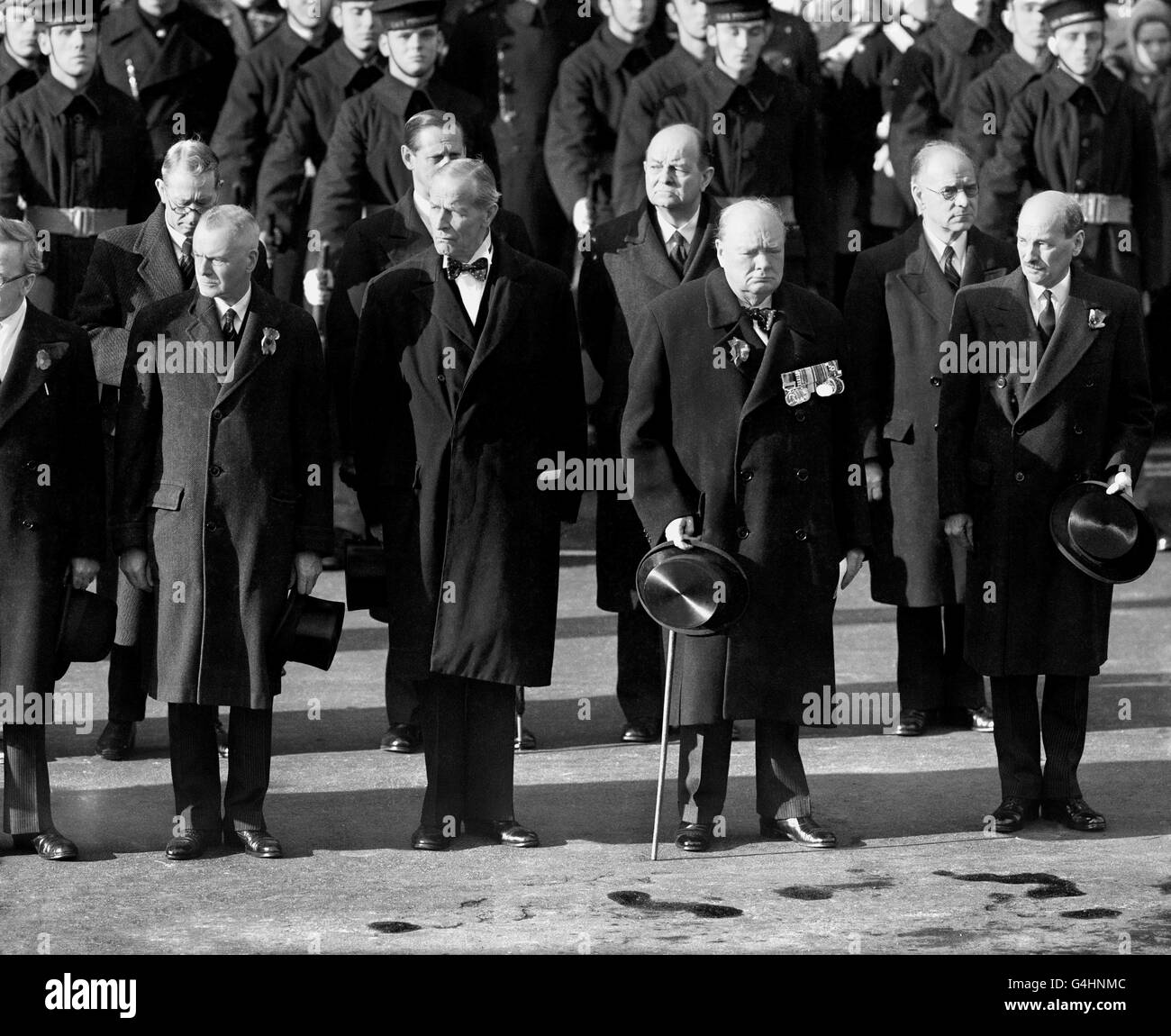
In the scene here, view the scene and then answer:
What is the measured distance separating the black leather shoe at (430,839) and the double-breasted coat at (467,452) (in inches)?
17.8

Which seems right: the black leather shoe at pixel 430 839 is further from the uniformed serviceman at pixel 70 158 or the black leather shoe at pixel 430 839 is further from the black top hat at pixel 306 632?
the uniformed serviceman at pixel 70 158

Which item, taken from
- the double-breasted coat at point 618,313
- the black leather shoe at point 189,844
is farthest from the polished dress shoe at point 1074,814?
the black leather shoe at point 189,844

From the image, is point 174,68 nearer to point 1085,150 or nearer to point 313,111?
point 313,111

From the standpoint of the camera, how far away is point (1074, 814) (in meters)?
7.67

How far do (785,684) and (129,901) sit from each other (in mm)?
1977

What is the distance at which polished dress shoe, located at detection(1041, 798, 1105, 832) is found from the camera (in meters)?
7.64

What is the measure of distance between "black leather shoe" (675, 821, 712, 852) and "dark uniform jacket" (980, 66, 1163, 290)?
403 centimetres

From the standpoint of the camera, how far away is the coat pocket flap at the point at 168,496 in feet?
23.9

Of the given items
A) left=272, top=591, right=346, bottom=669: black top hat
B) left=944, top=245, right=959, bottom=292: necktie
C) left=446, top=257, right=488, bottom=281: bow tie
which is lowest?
left=272, top=591, right=346, bottom=669: black top hat

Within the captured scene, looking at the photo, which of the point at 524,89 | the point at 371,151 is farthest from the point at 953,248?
the point at 524,89

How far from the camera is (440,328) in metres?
7.54

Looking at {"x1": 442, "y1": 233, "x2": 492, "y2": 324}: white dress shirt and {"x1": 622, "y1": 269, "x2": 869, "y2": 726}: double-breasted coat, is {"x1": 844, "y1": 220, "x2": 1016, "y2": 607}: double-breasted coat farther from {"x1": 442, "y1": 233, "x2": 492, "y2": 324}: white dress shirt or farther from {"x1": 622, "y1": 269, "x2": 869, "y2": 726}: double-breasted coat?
{"x1": 442, "y1": 233, "x2": 492, "y2": 324}: white dress shirt

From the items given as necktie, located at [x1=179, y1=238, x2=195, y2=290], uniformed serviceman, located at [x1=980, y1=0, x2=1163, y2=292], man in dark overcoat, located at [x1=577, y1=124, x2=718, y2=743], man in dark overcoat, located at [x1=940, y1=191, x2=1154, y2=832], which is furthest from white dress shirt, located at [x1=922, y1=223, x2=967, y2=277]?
necktie, located at [x1=179, y1=238, x2=195, y2=290]

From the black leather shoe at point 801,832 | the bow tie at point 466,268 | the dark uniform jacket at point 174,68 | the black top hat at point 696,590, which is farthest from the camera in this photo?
the dark uniform jacket at point 174,68
